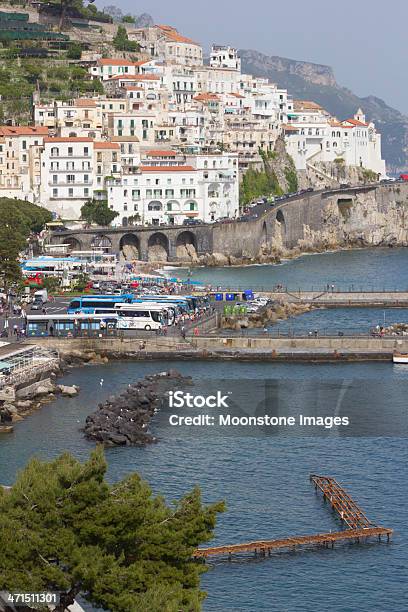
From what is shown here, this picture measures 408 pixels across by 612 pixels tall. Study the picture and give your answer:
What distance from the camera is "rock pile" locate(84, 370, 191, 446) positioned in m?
40.6

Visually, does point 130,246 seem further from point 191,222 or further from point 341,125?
point 341,125

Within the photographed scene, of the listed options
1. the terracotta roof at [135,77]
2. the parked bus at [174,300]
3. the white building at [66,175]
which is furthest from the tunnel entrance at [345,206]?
the parked bus at [174,300]

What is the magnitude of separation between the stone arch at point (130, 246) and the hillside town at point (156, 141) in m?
2.24

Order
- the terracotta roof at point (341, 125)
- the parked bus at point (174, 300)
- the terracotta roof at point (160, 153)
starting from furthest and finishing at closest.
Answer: the terracotta roof at point (341, 125) → the terracotta roof at point (160, 153) → the parked bus at point (174, 300)

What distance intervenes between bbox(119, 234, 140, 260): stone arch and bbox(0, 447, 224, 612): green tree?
70.2m

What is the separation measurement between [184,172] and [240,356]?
142 ft

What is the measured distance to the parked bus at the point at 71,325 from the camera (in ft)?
192

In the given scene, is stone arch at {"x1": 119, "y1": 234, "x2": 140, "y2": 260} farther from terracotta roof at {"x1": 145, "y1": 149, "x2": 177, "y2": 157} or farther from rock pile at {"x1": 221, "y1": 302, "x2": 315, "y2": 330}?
rock pile at {"x1": 221, "y1": 302, "x2": 315, "y2": 330}

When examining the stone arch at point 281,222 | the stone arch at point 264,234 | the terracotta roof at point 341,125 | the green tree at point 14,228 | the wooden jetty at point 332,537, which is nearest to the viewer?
the wooden jetty at point 332,537

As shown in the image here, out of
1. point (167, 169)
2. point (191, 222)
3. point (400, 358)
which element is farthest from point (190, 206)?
point (400, 358)

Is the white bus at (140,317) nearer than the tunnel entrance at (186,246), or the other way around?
the white bus at (140,317)

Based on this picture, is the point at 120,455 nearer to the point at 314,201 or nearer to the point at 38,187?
the point at 38,187

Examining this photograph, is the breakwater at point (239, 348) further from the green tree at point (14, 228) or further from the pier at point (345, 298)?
the pier at point (345, 298)

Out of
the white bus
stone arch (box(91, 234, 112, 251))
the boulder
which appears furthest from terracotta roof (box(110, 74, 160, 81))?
the boulder
